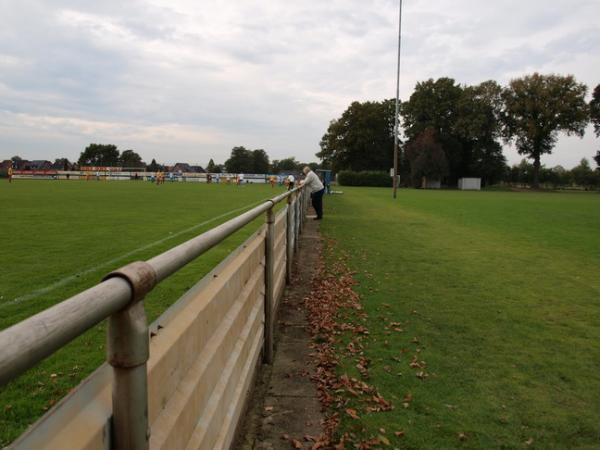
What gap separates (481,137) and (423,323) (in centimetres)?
7167

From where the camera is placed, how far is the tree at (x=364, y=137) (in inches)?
3231

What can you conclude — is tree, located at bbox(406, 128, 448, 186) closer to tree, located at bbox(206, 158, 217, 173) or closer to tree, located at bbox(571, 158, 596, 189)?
tree, located at bbox(571, 158, 596, 189)

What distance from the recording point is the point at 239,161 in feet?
437

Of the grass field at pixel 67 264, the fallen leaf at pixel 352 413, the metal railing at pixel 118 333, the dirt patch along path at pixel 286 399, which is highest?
the metal railing at pixel 118 333

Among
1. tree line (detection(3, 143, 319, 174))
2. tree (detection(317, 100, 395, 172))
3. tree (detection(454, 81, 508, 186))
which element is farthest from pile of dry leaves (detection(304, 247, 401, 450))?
tree line (detection(3, 143, 319, 174))

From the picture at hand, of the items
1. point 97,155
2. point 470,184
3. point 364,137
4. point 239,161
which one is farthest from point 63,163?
point 470,184

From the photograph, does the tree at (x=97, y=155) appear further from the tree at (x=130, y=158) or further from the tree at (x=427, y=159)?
the tree at (x=427, y=159)

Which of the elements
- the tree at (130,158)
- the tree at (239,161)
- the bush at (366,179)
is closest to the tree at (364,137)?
the bush at (366,179)

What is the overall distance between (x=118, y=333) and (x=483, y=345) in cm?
440

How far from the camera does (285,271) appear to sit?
703 centimetres

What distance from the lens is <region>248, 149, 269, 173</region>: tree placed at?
135875 millimetres

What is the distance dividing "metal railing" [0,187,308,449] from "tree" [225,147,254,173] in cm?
13050

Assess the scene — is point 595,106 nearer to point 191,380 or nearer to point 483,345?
point 483,345

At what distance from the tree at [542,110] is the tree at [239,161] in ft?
247
